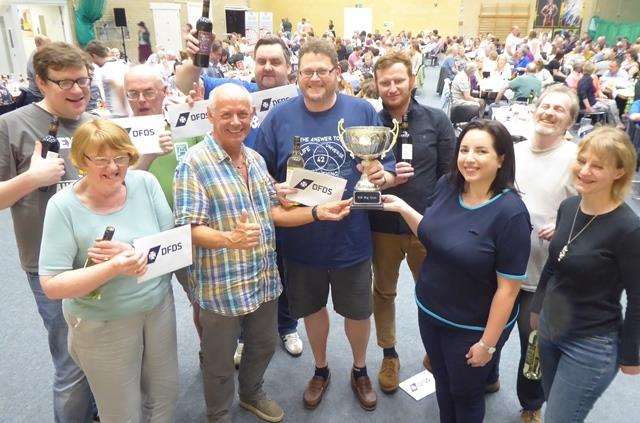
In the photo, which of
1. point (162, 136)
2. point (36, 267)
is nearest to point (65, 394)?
point (36, 267)

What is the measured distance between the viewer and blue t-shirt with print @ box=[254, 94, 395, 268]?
6.73ft

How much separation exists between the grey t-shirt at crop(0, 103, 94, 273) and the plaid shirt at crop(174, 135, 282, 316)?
1.68 feet

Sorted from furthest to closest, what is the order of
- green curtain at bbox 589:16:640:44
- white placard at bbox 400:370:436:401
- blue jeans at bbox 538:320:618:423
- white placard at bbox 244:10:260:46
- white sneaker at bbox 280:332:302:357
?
1. white placard at bbox 244:10:260:46
2. green curtain at bbox 589:16:640:44
3. white sneaker at bbox 280:332:302:357
4. white placard at bbox 400:370:436:401
5. blue jeans at bbox 538:320:618:423

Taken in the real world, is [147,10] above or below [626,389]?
above

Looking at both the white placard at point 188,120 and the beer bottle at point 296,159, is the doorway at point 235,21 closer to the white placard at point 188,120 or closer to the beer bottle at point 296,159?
the white placard at point 188,120

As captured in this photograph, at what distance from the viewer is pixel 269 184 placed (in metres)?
1.99

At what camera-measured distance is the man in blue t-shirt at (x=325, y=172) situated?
204cm

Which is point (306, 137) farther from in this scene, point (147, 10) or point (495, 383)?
point (147, 10)

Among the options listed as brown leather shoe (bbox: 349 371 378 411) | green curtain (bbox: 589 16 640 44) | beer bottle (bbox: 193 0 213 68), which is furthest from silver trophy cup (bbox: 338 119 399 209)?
green curtain (bbox: 589 16 640 44)

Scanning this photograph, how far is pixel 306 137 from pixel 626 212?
4.19 ft

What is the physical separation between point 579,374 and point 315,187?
1233mm

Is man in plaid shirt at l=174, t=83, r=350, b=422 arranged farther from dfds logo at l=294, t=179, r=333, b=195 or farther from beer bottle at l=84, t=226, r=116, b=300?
beer bottle at l=84, t=226, r=116, b=300

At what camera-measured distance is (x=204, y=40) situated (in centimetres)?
249

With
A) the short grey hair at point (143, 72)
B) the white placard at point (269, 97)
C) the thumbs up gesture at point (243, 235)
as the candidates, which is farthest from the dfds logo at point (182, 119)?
the thumbs up gesture at point (243, 235)
